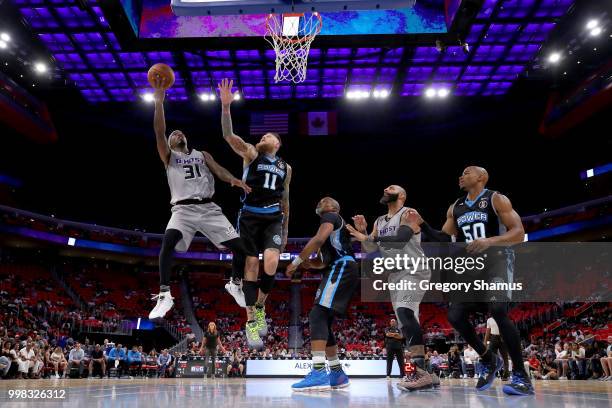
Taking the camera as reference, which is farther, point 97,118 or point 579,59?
point 97,118

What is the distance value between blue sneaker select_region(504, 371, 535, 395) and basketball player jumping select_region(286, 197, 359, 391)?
168cm

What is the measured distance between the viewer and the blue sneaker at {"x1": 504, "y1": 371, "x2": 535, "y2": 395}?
15.1 feet

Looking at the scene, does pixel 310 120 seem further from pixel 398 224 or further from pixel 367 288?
pixel 398 224

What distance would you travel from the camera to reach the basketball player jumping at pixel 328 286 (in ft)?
16.6

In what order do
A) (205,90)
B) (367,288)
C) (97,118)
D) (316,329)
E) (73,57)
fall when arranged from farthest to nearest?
(367,288)
(97,118)
(205,90)
(73,57)
(316,329)

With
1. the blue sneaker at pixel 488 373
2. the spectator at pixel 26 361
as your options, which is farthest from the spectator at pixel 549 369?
the spectator at pixel 26 361

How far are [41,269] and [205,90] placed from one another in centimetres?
1582

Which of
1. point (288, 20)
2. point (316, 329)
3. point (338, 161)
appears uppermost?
point (338, 161)

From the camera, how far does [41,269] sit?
29969 mm

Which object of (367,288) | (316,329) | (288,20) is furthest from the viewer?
(367,288)

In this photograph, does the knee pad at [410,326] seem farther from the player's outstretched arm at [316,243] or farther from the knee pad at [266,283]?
the knee pad at [266,283]

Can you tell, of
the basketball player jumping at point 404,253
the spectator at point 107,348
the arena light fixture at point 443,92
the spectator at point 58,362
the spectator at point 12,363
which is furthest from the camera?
the arena light fixture at point 443,92

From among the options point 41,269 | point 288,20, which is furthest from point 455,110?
point 41,269

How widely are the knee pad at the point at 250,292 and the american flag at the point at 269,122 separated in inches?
786
